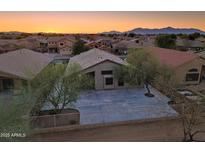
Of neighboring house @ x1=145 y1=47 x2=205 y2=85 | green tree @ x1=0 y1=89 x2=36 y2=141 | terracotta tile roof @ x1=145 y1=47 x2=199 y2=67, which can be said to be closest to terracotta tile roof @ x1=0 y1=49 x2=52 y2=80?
green tree @ x1=0 y1=89 x2=36 y2=141

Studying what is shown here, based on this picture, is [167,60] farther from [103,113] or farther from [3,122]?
[3,122]

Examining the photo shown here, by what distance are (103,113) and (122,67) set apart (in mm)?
2564

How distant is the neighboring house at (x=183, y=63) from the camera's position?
725 cm

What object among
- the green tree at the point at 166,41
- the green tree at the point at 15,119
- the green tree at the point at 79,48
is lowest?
the green tree at the point at 15,119

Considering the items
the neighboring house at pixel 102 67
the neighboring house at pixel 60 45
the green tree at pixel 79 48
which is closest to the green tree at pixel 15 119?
the neighboring house at pixel 60 45

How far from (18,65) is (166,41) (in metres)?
5.18

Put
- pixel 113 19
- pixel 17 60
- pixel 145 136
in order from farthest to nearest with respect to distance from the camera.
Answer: pixel 17 60 → pixel 113 19 → pixel 145 136

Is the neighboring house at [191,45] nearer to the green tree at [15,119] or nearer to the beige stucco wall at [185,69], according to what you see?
the beige stucco wall at [185,69]

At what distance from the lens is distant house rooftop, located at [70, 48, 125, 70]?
8.44m

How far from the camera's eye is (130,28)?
6547 mm

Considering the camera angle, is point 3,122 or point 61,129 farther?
point 61,129

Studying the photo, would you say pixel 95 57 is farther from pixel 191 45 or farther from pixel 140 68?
pixel 191 45

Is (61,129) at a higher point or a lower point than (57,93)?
lower
